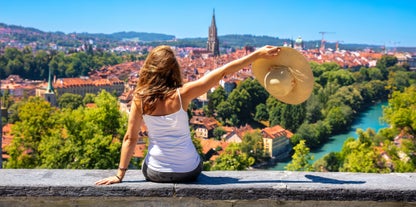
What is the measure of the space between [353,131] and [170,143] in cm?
3970

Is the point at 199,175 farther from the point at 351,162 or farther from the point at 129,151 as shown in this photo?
the point at 351,162

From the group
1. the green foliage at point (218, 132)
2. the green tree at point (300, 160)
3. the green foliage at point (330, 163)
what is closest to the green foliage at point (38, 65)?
the green foliage at point (218, 132)

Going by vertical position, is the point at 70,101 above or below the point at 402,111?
below

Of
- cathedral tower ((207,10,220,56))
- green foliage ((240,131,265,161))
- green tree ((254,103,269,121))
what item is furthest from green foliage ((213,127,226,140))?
cathedral tower ((207,10,220,56))

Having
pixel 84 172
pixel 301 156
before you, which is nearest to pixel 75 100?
pixel 301 156

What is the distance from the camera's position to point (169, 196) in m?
2.16

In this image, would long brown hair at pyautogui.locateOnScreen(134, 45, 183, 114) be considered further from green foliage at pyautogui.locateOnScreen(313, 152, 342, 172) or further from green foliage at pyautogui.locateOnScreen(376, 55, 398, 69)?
green foliage at pyautogui.locateOnScreen(376, 55, 398, 69)

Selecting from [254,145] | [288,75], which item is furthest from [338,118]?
[288,75]

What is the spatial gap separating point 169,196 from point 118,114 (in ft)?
37.5

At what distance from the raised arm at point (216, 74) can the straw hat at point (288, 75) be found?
5 cm

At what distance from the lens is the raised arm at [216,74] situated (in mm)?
2234

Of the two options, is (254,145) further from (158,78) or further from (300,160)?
(158,78)

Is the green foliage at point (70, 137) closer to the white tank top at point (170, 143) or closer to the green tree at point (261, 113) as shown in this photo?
the white tank top at point (170, 143)

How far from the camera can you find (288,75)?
2.28 meters
